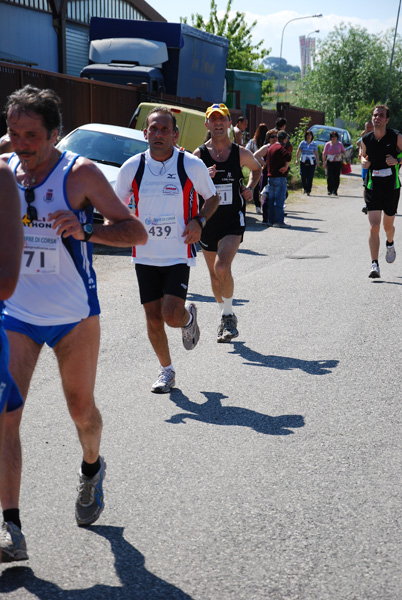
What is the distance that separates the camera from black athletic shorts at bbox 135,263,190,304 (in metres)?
5.66

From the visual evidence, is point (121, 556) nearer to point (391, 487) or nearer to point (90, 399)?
point (90, 399)

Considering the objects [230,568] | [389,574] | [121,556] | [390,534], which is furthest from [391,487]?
[121,556]

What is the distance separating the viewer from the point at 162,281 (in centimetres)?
579

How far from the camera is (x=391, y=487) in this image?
4.20m

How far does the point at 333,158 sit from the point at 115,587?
2253cm

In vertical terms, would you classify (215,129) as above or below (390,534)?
above

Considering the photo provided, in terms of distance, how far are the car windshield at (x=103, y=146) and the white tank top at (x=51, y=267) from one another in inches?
402

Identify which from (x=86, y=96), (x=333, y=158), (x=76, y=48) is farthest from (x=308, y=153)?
(x=76, y=48)

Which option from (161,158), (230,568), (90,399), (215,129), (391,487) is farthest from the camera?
(215,129)

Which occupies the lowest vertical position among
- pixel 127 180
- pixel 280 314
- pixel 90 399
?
pixel 280 314

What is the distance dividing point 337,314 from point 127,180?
362 cm

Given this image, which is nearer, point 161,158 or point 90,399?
point 90,399

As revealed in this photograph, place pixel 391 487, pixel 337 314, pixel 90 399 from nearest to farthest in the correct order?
pixel 90 399 → pixel 391 487 → pixel 337 314

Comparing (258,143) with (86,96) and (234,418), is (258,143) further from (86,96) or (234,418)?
(234,418)
